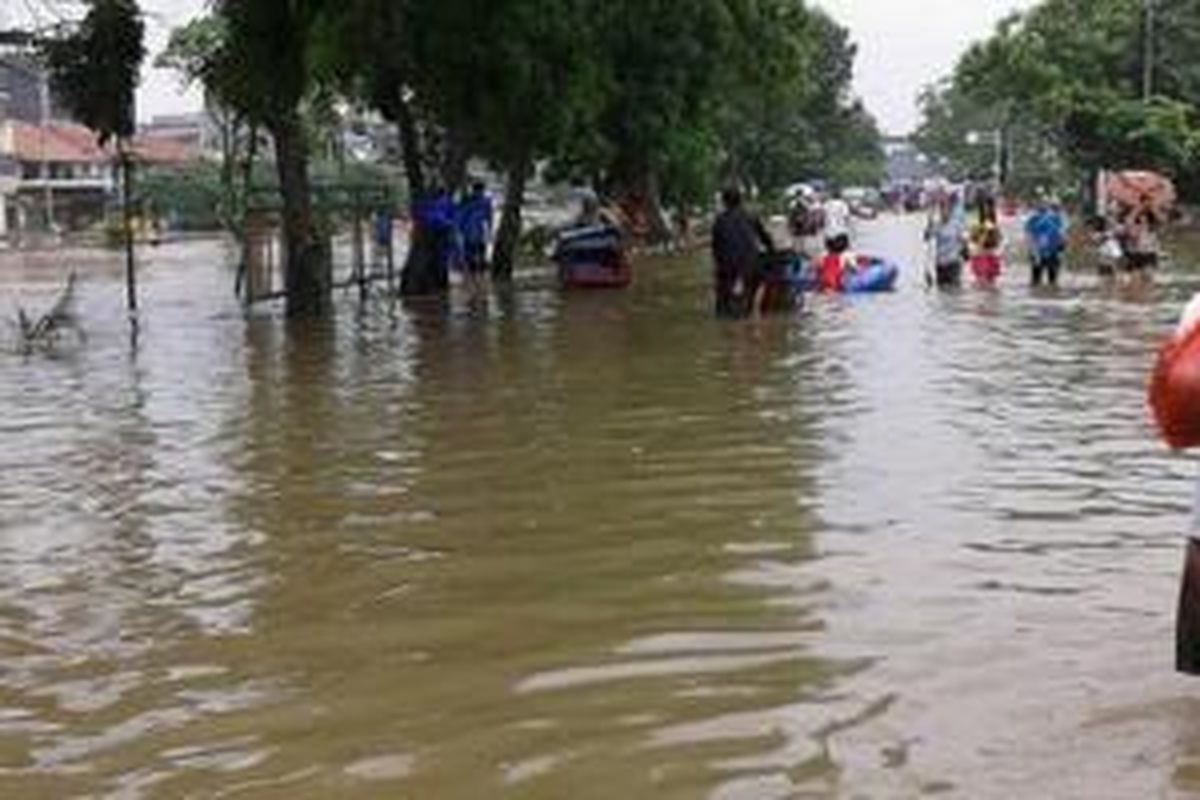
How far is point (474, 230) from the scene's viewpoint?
38.7 metres

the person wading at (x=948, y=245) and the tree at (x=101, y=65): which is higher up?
the tree at (x=101, y=65)

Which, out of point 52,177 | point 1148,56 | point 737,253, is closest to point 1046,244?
point 737,253

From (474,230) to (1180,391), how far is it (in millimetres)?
32414

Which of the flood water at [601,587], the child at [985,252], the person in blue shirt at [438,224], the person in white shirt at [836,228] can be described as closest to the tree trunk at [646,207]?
the person in white shirt at [836,228]

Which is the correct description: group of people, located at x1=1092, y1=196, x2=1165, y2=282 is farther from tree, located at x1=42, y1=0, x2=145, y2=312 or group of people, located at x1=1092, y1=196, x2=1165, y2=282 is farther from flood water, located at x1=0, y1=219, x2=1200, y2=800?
flood water, located at x1=0, y1=219, x2=1200, y2=800

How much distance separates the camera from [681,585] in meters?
9.22

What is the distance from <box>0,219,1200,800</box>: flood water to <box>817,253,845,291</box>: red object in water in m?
11.6

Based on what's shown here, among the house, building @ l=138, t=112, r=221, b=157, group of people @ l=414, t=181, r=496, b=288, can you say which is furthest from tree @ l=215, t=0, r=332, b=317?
building @ l=138, t=112, r=221, b=157

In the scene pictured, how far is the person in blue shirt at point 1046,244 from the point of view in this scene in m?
32.8

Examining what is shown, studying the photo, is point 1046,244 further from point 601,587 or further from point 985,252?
point 601,587

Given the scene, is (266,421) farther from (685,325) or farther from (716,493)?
(685,325)

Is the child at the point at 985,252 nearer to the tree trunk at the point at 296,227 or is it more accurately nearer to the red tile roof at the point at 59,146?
the tree trunk at the point at 296,227

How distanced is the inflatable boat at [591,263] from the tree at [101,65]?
9.65 meters

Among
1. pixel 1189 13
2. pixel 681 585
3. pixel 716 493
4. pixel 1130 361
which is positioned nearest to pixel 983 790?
pixel 681 585
